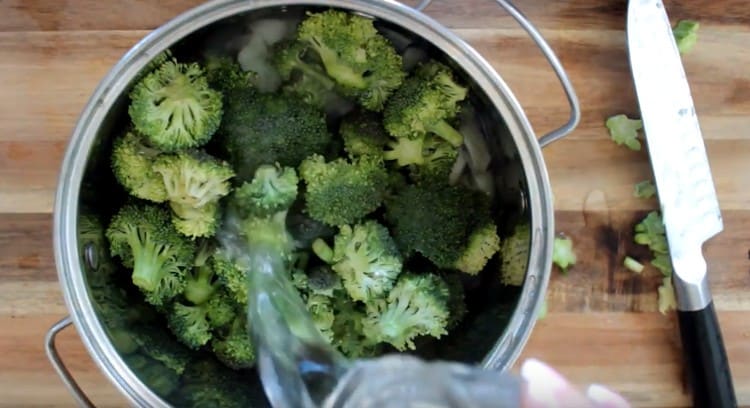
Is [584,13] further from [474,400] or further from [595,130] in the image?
[474,400]

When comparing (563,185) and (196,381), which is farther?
(563,185)

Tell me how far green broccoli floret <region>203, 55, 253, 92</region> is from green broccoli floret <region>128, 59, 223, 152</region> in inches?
0.4

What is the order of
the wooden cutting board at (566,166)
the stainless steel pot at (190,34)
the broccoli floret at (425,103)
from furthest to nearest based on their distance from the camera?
the wooden cutting board at (566,166), the broccoli floret at (425,103), the stainless steel pot at (190,34)

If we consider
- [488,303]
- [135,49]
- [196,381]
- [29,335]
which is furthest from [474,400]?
[29,335]

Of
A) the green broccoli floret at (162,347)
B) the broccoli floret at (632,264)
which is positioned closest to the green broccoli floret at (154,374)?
the green broccoli floret at (162,347)

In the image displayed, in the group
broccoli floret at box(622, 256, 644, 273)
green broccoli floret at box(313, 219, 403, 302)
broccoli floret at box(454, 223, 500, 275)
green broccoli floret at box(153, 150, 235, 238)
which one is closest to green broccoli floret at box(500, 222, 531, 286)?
broccoli floret at box(454, 223, 500, 275)

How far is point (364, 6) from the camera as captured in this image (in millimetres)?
819

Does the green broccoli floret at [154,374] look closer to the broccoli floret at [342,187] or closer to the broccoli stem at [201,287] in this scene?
the broccoli stem at [201,287]

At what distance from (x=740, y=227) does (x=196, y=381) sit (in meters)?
0.74

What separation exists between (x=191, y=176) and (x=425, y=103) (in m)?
0.27

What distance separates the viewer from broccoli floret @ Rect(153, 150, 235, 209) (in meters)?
0.89

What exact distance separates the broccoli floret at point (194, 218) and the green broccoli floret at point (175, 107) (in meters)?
0.07

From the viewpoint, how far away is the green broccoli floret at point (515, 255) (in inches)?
34.9

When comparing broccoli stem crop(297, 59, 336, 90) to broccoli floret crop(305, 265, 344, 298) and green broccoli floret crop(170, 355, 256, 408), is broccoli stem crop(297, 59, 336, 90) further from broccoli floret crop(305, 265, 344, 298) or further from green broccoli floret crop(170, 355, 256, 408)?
green broccoli floret crop(170, 355, 256, 408)
